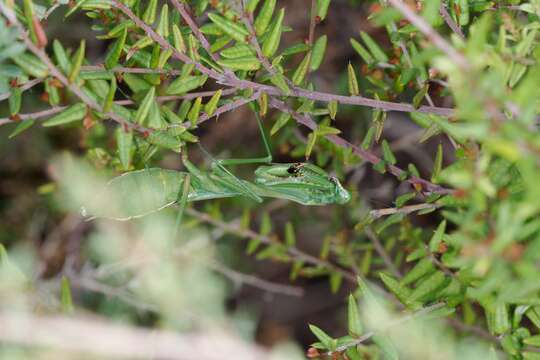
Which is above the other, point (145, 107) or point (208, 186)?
point (145, 107)

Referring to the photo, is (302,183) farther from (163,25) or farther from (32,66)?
(32,66)

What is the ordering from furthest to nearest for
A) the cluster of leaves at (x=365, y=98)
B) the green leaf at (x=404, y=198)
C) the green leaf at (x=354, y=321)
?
the green leaf at (x=404, y=198)
the green leaf at (x=354, y=321)
the cluster of leaves at (x=365, y=98)

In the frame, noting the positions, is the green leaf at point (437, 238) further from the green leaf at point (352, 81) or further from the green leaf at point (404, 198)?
the green leaf at point (352, 81)

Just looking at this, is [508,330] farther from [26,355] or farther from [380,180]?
[380,180]

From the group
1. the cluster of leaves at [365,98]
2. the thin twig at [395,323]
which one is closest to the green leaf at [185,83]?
the cluster of leaves at [365,98]

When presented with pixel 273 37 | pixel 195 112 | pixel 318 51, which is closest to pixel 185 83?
pixel 195 112

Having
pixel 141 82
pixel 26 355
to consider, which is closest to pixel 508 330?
pixel 141 82
